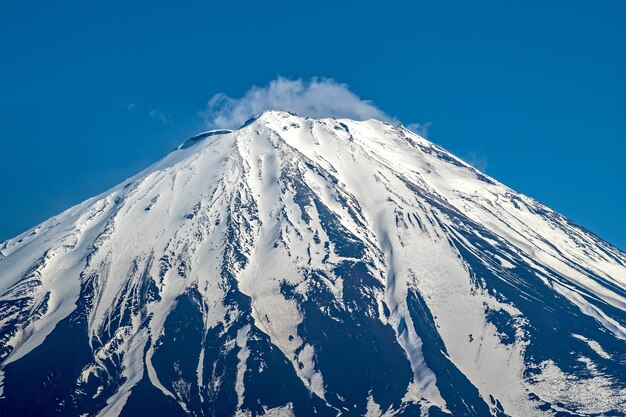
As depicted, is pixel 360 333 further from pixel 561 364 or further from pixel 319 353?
pixel 561 364

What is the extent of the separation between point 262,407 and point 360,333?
96.3 ft

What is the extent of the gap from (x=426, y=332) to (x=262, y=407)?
40.1 metres

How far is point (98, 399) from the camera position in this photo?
175250 millimetres

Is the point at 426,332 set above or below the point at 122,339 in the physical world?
above

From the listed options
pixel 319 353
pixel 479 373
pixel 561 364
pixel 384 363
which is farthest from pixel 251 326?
pixel 561 364

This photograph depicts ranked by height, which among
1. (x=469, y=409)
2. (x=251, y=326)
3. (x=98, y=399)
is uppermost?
(x=251, y=326)

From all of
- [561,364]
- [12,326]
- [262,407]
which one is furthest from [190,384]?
[561,364]

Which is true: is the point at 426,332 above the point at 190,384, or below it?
above

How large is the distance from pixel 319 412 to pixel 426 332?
33.3 m

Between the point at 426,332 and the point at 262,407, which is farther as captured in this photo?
the point at 426,332

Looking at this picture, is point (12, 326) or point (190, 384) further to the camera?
point (12, 326)

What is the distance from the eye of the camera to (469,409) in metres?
176

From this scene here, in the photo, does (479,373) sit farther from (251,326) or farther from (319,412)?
(251,326)

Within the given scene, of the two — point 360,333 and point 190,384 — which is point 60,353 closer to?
point 190,384
